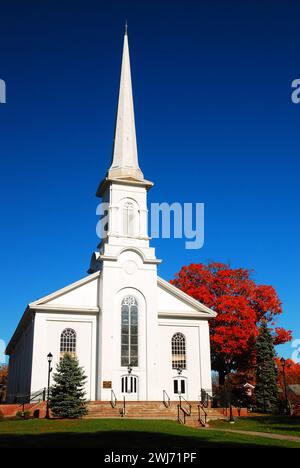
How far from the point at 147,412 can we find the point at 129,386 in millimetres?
4730

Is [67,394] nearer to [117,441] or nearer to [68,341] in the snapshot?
[68,341]

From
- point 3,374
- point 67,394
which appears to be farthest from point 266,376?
point 3,374

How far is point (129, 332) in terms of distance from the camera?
3638cm

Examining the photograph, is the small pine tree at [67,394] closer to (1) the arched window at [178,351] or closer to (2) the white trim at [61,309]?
(2) the white trim at [61,309]

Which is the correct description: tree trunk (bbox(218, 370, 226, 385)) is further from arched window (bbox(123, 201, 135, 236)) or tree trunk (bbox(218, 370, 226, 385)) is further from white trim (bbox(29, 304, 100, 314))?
arched window (bbox(123, 201, 135, 236))

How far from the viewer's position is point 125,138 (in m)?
42.5

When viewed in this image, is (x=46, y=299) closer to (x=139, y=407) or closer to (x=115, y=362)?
(x=115, y=362)

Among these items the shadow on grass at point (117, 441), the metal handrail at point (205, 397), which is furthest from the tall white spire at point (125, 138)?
the shadow on grass at point (117, 441)

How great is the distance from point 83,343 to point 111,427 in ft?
46.7

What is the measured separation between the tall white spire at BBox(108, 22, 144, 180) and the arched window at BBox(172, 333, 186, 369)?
1262cm

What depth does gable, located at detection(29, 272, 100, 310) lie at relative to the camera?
116 feet

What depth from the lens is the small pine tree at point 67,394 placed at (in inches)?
1061

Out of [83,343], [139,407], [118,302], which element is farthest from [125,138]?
[139,407]

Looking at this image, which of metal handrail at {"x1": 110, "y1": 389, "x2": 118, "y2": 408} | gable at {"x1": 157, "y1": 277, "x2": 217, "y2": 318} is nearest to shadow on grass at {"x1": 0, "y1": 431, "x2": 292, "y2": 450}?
metal handrail at {"x1": 110, "y1": 389, "x2": 118, "y2": 408}
